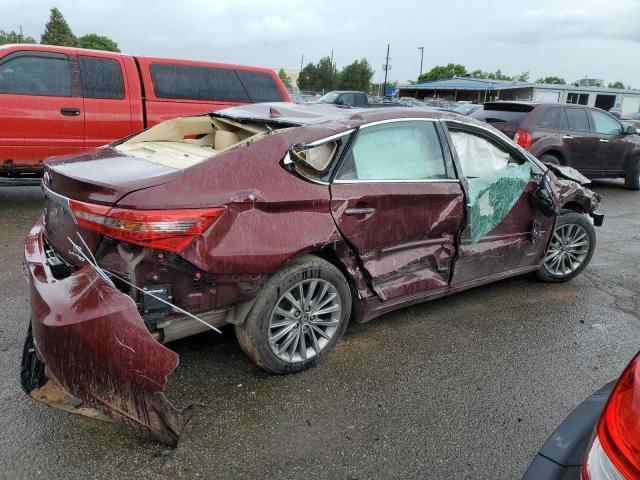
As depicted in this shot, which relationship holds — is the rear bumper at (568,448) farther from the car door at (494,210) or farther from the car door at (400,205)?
the car door at (494,210)

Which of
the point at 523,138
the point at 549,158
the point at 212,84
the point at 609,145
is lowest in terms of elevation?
the point at 549,158

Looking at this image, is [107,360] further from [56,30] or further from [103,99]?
[56,30]

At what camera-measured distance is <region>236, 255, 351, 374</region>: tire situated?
291 cm

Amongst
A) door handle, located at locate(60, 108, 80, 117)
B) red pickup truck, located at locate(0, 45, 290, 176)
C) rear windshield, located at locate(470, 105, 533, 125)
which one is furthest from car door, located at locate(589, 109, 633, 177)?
door handle, located at locate(60, 108, 80, 117)

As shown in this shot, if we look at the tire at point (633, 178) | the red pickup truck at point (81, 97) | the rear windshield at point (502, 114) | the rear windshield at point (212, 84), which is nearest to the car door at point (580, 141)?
the rear windshield at point (502, 114)

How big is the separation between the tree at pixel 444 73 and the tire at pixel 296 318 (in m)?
82.2

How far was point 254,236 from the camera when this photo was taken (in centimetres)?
274

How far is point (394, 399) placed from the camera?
3.00 m

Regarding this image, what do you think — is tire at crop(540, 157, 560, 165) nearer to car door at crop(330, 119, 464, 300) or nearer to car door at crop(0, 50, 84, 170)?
car door at crop(330, 119, 464, 300)

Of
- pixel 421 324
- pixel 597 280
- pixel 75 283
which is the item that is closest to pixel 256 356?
pixel 75 283

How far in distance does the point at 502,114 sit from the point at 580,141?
152 centimetres

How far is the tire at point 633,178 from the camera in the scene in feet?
34.7

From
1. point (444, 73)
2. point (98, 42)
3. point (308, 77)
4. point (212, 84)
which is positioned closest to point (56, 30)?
point (98, 42)

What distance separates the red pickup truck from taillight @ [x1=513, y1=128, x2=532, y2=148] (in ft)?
16.3
